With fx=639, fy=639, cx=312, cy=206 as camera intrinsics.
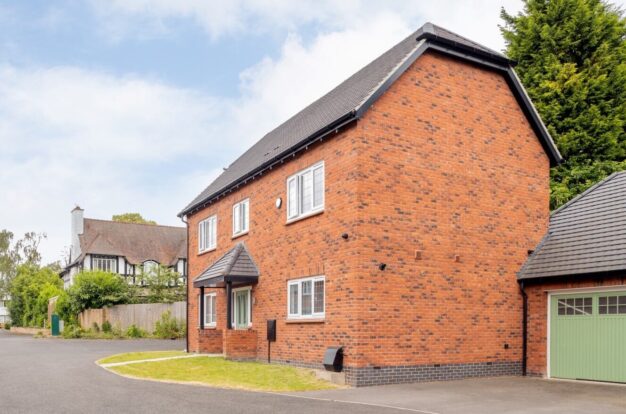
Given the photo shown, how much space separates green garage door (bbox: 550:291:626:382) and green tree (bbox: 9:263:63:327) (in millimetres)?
46283

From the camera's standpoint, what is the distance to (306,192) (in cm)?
1783

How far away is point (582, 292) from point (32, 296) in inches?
2169

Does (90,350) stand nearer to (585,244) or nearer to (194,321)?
(194,321)

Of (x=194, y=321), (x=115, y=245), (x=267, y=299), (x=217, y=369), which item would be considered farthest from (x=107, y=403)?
(x=115, y=245)

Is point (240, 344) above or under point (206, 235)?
under

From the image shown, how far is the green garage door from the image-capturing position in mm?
14812

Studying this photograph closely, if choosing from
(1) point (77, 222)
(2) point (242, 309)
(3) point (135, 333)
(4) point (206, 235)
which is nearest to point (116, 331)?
(3) point (135, 333)

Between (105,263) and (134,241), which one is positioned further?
(134,241)

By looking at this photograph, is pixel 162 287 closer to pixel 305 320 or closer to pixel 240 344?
pixel 240 344

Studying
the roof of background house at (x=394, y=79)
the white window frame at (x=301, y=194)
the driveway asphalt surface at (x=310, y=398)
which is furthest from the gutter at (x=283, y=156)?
the driveway asphalt surface at (x=310, y=398)

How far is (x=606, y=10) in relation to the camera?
29531mm

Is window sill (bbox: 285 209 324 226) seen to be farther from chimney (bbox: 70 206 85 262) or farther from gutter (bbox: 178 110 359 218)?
chimney (bbox: 70 206 85 262)

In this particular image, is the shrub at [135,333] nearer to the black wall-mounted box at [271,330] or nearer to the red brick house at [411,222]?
the red brick house at [411,222]

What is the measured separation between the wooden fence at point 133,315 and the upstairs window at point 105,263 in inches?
456
